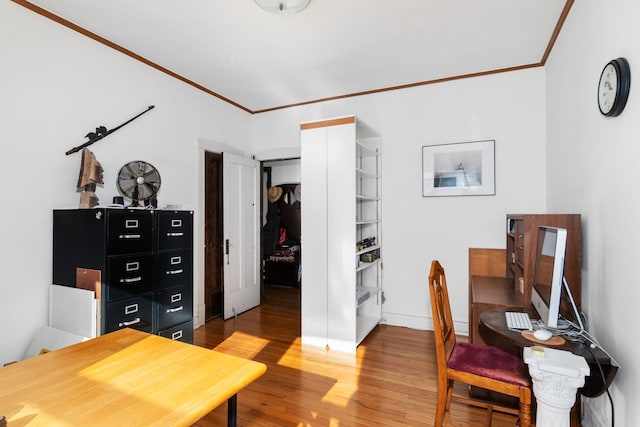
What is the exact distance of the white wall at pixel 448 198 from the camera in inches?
131

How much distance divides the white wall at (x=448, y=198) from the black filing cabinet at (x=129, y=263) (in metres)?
1.42

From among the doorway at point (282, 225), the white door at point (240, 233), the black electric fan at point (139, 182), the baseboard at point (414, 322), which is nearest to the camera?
the black electric fan at point (139, 182)

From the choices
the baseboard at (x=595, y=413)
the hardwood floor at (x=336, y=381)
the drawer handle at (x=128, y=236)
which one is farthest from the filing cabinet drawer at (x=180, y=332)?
the baseboard at (x=595, y=413)

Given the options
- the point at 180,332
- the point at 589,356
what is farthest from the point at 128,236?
the point at 589,356

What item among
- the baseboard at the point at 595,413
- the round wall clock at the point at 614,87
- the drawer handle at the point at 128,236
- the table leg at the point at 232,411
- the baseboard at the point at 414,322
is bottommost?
the baseboard at the point at 414,322

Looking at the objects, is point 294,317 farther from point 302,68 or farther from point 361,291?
point 302,68

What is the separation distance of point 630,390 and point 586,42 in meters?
2.04

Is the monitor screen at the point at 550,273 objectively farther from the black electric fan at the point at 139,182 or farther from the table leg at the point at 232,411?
the black electric fan at the point at 139,182

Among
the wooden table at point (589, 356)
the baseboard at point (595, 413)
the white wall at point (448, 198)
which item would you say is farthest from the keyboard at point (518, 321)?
the white wall at point (448, 198)

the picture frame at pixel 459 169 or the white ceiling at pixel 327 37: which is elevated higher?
the white ceiling at pixel 327 37

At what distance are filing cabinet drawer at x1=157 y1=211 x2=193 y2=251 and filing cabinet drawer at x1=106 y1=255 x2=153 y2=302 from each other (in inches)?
7.8

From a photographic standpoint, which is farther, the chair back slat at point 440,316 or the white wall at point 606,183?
the chair back slat at point 440,316

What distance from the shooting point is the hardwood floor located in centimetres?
209

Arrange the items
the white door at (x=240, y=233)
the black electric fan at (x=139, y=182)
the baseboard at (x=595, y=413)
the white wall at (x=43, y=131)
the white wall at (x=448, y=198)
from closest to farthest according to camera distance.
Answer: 1. the baseboard at (x=595, y=413)
2. the white wall at (x=43, y=131)
3. the black electric fan at (x=139, y=182)
4. the white wall at (x=448, y=198)
5. the white door at (x=240, y=233)
